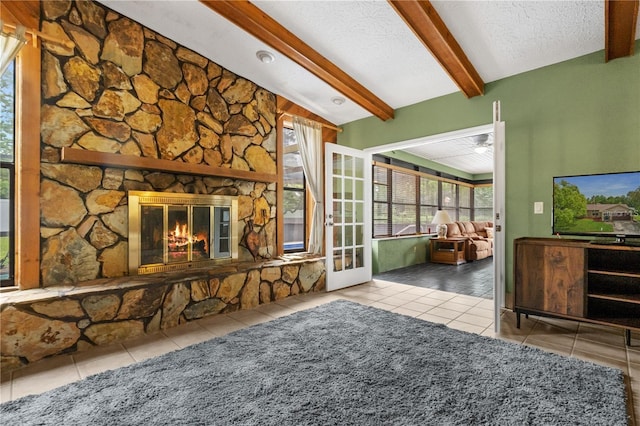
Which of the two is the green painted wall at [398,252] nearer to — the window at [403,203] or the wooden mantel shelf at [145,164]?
the window at [403,203]

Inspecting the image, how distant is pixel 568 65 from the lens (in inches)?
120

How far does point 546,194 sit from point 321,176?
282 cm

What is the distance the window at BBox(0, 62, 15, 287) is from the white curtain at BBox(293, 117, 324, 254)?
2971 mm

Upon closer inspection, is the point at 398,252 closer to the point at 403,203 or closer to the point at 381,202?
the point at 381,202

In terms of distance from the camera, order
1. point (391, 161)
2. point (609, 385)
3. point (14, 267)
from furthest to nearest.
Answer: point (391, 161) → point (14, 267) → point (609, 385)

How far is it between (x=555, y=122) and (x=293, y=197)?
3318mm

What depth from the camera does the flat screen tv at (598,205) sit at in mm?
2574

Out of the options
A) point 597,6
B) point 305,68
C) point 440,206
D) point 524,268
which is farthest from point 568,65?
point 440,206

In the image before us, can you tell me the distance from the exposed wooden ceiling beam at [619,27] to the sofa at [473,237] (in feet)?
13.7

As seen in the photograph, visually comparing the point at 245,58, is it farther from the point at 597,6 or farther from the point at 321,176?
the point at 597,6

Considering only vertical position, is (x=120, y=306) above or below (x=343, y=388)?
above

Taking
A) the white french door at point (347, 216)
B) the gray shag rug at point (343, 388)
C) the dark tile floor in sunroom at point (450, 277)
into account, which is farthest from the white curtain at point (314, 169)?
the gray shag rug at point (343, 388)

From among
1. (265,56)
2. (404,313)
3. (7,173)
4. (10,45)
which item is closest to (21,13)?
(10,45)

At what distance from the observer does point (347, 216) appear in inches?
178
